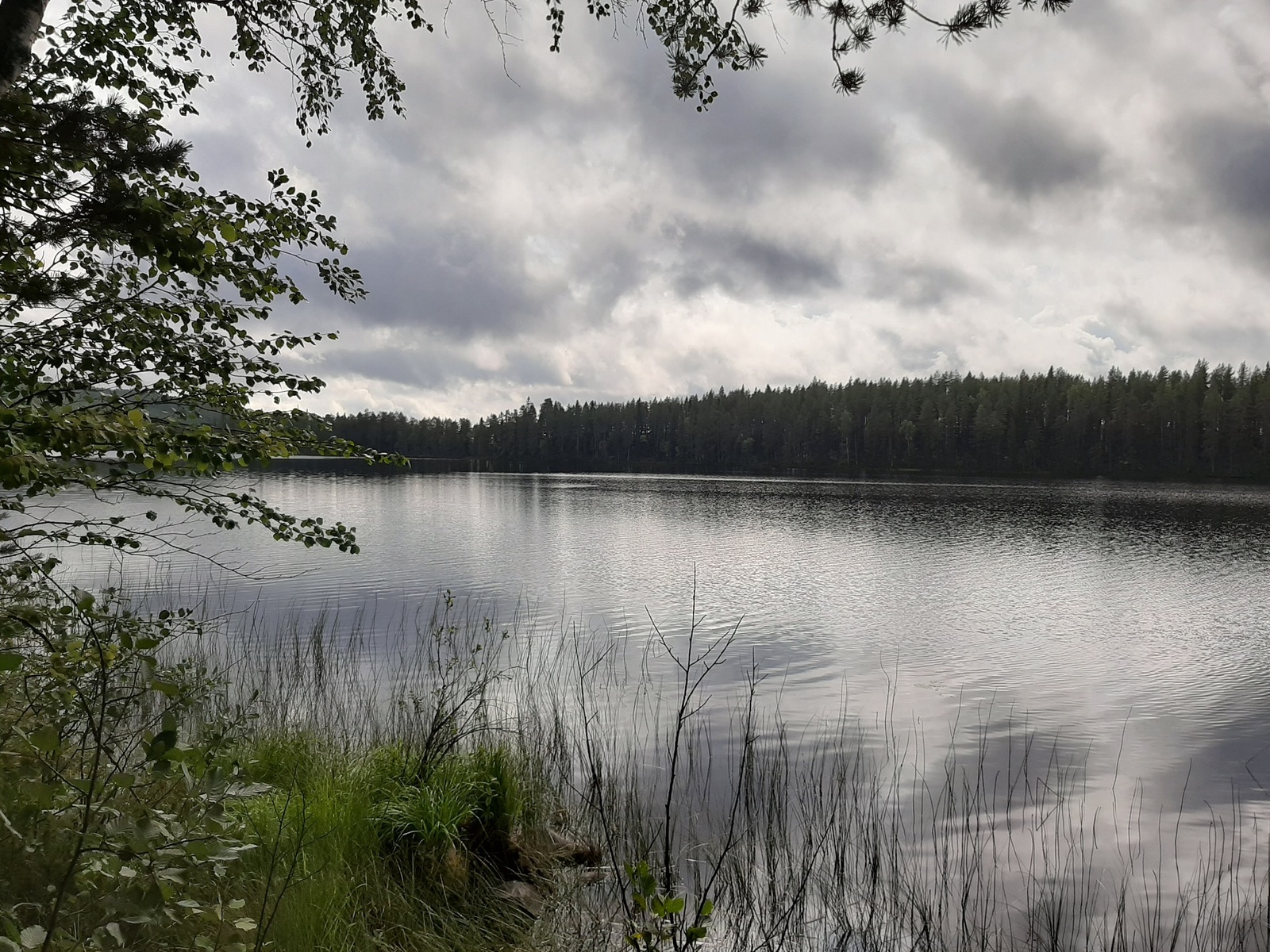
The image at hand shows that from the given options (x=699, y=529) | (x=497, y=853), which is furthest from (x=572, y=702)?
(x=699, y=529)

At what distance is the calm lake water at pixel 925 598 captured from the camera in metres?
11.6

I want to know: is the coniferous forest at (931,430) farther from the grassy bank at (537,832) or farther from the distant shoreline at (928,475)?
the grassy bank at (537,832)

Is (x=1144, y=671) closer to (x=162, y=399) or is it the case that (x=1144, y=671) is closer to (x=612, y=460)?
(x=162, y=399)

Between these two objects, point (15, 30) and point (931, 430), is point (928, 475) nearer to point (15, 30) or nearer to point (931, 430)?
point (931, 430)

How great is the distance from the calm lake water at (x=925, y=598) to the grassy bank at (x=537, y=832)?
5.75 ft

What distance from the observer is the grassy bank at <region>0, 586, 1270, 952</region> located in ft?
8.87

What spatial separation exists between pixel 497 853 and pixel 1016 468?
421 ft

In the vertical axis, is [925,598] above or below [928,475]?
below

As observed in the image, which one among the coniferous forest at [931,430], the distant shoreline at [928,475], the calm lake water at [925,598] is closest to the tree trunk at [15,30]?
the calm lake water at [925,598]

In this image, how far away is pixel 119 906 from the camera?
2.09 m

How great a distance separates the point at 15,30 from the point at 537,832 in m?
6.56

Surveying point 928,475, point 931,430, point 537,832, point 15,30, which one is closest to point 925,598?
point 537,832

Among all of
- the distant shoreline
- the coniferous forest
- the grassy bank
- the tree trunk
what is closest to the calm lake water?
the grassy bank

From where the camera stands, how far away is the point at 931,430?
4825 inches
